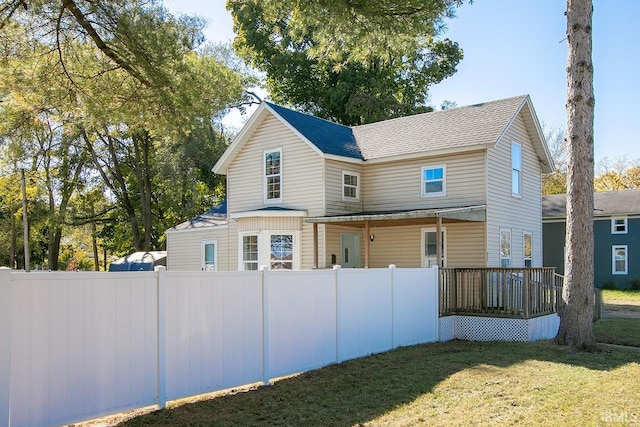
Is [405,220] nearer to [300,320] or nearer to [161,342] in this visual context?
[300,320]

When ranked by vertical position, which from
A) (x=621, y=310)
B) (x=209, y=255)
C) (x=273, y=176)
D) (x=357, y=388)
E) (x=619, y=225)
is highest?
(x=273, y=176)

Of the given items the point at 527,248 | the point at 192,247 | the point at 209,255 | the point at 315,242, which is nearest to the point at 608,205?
the point at 527,248

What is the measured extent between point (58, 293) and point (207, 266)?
16.4m

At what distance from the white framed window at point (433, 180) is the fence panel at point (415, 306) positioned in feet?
16.5

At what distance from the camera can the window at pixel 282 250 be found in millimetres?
17672

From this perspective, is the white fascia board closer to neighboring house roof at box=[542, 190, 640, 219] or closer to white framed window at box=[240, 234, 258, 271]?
white framed window at box=[240, 234, 258, 271]

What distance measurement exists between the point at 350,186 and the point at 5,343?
13.8m

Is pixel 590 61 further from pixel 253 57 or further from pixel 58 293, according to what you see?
pixel 253 57

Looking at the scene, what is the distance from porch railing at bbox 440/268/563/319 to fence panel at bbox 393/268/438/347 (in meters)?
0.54

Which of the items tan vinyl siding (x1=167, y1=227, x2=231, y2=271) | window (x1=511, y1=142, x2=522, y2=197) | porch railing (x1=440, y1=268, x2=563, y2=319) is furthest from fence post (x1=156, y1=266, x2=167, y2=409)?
tan vinyl siding (x1=167, y1=227, x2=231, y2=271)

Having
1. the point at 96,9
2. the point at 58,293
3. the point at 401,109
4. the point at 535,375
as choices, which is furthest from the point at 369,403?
the point at 401,109

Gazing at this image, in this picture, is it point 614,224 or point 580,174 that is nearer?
point 580,174

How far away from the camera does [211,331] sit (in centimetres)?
677

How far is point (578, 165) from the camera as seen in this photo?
1067 cm
